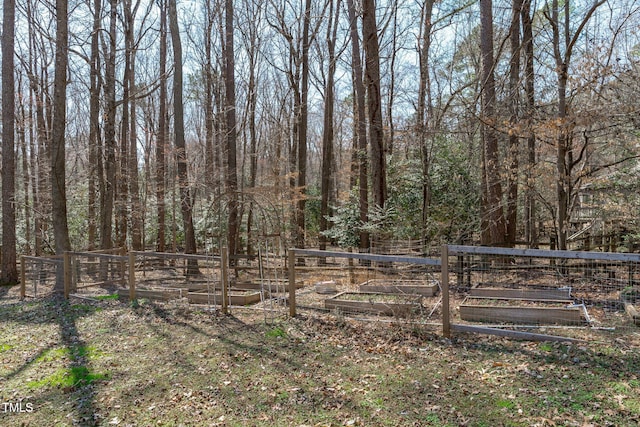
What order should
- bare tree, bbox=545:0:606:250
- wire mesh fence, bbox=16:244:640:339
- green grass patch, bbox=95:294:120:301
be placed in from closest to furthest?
wire mesh fence, bbox=16:244:640:339, bare tree, bbox=545:0:606:250, green grass patch, bbox=95:294:120:301

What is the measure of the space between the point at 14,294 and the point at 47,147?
9.23 metres

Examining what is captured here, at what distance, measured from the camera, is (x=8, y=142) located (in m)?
12.4

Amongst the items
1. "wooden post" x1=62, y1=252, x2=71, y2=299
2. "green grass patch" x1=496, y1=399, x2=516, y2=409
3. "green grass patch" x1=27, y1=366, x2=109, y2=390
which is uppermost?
"wooden post" x1=62, y1=252, x2=71, y2=299

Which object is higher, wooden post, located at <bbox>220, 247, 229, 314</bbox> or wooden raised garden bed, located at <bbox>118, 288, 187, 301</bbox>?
wooden post, located at <bbox>220, 247, 229, 314</bbox>

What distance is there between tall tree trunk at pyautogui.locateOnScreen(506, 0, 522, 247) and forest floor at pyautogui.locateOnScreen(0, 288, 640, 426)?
4512mm

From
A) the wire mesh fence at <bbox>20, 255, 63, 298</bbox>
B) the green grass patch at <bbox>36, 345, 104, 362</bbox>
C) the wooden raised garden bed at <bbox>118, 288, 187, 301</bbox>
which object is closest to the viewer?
the green grass patch at <bbox>36, 345, 104, 362</bbox>

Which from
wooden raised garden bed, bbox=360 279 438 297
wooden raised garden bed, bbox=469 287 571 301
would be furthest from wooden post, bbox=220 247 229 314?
wooden raised garden bed, bbox=469 287 571 301

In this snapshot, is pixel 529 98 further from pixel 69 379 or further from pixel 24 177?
pixel 24 177

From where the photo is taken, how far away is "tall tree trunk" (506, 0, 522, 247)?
8.70 metres

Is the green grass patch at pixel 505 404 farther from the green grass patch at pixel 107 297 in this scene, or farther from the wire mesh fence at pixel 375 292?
the green grass patch at pixel 107 297

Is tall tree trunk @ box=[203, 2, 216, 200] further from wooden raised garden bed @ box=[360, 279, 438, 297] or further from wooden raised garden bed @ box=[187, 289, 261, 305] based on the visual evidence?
wooden raised garden bed @ box=[360, 279, 438, 297]

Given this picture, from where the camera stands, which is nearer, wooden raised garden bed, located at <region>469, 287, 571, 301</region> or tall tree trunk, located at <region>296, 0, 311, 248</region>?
wooden raised garden bed, located at <region>469, 287, 571, 301</region>

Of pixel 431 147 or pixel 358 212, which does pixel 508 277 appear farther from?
pixel 358 212

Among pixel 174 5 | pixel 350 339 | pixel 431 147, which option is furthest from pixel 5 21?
pixel 350 339
